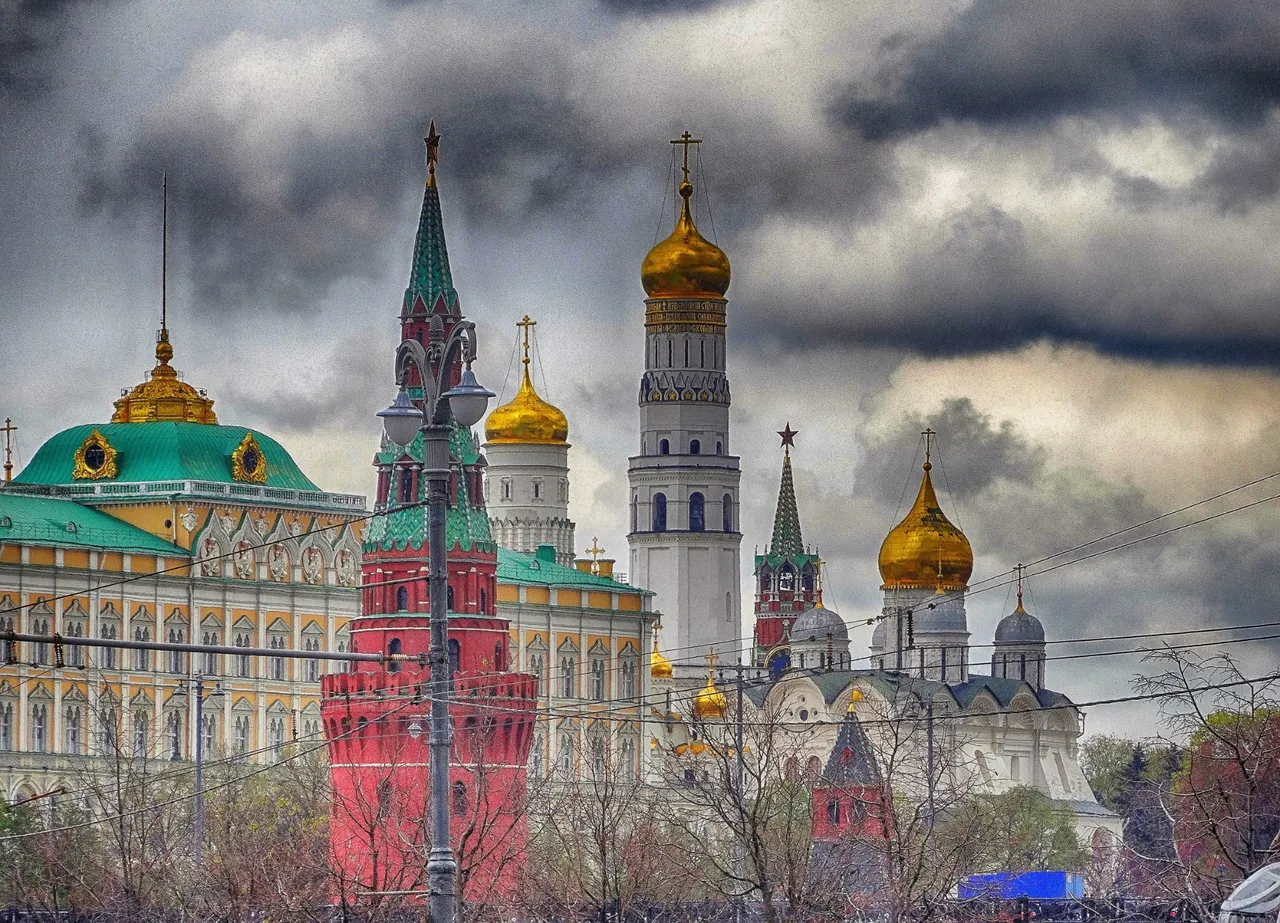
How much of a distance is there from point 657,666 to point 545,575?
12358 mm

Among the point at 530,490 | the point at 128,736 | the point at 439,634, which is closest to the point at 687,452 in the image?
the point at 530,490

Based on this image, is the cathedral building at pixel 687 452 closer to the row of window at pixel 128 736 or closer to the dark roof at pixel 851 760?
the row of window at pixel 128 736

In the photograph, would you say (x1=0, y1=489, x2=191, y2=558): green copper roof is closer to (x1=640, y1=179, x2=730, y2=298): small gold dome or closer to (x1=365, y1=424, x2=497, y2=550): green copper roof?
(x1=365, y1=424, x2=497, y2=550): green copper roof

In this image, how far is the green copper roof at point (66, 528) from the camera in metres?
145

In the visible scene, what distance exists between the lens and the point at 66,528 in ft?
483

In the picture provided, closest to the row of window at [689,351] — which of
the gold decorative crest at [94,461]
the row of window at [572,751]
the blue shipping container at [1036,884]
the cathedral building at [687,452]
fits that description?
the cathedral building at [687,452]

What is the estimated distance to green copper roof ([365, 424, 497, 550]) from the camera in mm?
110875

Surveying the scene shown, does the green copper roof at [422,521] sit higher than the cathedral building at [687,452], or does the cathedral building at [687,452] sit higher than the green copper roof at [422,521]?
the cathedral building at [687,452]

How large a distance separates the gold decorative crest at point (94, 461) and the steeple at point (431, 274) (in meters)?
42.2

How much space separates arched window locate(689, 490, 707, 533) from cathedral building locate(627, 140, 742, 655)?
0.17 feet

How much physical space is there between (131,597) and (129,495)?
5859mm

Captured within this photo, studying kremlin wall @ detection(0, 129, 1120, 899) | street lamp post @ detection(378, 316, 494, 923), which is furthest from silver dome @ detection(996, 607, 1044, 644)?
street lamp post @ detection(378, 316, 494, 923)

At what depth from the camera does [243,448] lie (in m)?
154

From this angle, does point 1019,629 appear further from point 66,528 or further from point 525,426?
point 66,528
